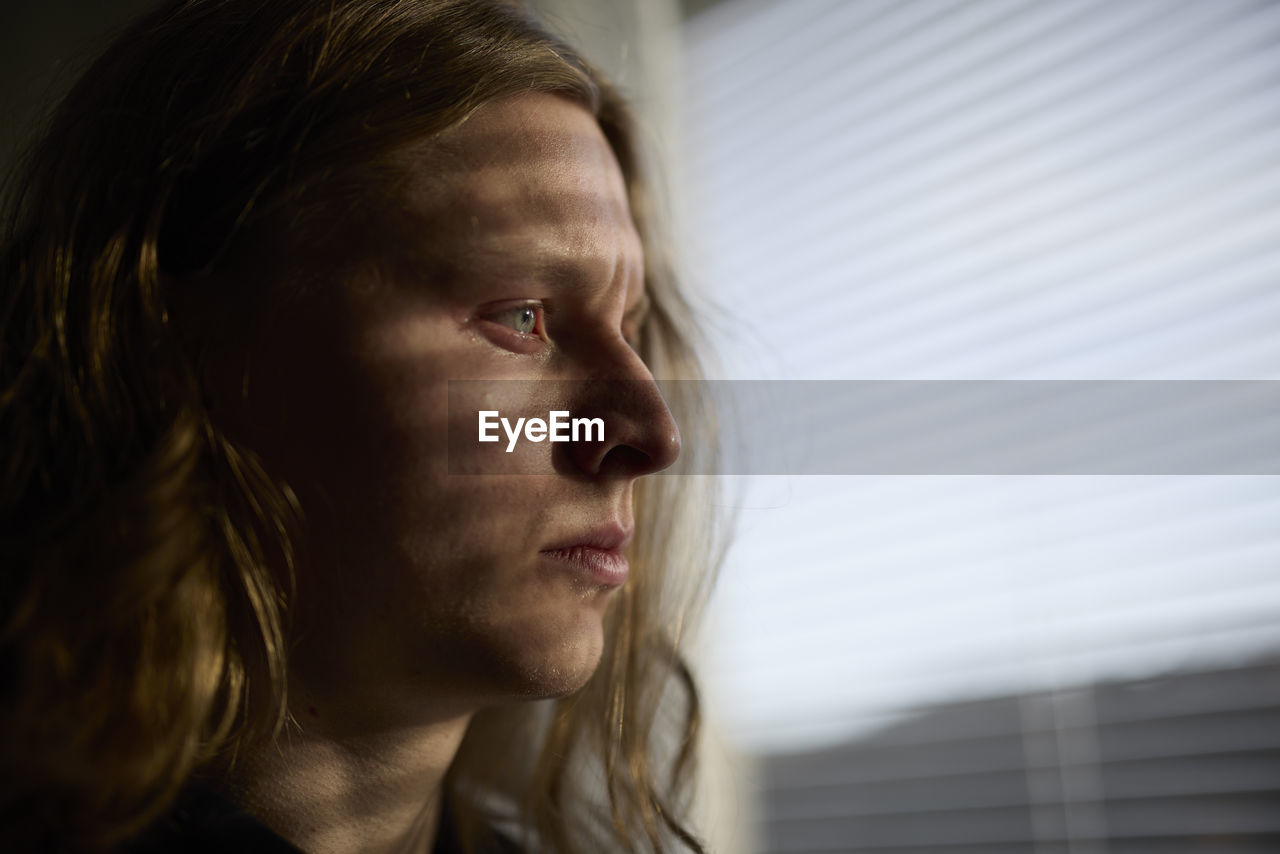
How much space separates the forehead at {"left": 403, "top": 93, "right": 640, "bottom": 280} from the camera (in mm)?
760

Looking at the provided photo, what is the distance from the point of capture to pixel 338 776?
2.54 ft

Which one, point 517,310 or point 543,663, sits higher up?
point 517,310

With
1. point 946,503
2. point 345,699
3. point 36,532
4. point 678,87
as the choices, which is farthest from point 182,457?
point 678,87

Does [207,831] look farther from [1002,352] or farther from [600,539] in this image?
Answer: [1002,352]

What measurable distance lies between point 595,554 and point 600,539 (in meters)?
0.01

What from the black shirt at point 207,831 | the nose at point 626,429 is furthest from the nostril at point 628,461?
the black shirt at point 207,831

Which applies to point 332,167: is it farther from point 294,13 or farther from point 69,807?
point 69,807

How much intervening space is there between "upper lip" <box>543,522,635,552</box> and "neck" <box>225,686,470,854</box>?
0.18 meters

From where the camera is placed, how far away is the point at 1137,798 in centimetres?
111
